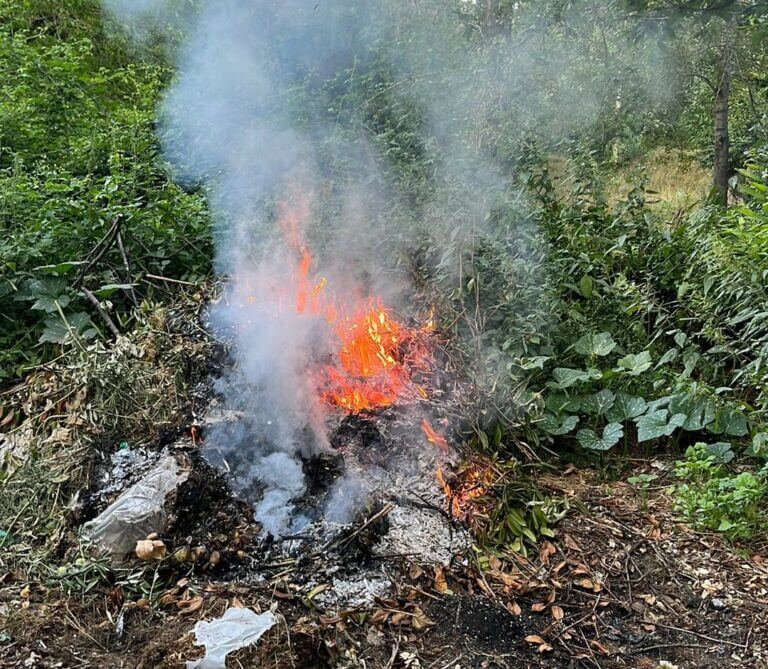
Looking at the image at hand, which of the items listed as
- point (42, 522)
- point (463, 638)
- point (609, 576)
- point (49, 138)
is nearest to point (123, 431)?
point (42, 522)

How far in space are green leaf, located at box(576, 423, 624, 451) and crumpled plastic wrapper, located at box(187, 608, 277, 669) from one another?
1726 millimetres

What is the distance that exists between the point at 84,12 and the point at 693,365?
742 cm

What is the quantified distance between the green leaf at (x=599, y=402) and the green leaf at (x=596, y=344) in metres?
0.22

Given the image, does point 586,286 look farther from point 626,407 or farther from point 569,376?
point 626,407

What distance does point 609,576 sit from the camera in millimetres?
2459

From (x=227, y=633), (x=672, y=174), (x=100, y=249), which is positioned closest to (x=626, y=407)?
(x=227, y=633)

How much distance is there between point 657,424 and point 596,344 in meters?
0.53

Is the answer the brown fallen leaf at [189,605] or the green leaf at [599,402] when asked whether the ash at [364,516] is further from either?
the green leaf at [599,402]

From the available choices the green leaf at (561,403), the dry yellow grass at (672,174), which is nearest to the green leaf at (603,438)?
the green leaf at (561,403)

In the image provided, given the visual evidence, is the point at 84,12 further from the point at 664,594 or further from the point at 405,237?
the point at 664,594

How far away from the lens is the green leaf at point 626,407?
3.13 m

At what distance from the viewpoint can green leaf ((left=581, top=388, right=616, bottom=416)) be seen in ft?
10.4

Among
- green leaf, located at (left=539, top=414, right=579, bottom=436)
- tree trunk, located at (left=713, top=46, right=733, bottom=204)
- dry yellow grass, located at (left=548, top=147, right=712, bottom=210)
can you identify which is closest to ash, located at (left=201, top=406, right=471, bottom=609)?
green leaf, located at (left=539, top=414, right=579, bottom=436)

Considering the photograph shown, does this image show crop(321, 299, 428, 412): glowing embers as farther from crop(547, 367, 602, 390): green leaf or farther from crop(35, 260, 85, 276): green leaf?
crop(35, 260, 85, 276): green leaf
